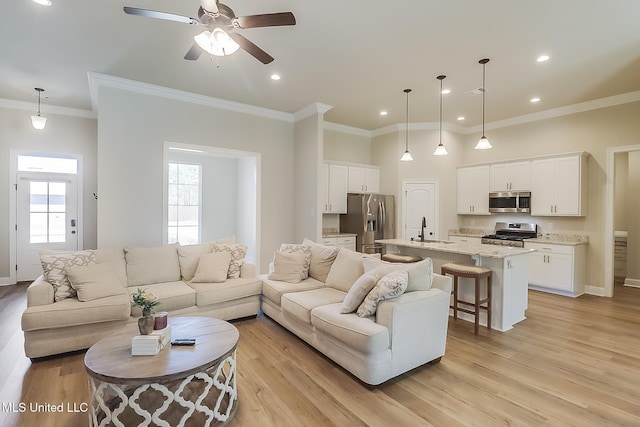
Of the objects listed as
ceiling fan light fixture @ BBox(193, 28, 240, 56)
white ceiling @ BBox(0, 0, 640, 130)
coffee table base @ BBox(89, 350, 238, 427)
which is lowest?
coffee table base @ BBox(89, 350, 238, 427)

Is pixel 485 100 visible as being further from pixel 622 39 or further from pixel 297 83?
pixel 297 83

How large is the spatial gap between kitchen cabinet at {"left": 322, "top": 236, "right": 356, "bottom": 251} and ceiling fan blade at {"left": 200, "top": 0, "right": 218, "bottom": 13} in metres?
4.27

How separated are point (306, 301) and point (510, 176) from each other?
4.99 metres

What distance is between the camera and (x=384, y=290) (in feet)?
8.32

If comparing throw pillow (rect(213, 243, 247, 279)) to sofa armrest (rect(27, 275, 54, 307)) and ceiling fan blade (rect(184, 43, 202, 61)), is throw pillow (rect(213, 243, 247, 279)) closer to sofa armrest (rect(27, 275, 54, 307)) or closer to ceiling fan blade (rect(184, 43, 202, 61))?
sofa armrest (rect(27, 275, 54, 307))

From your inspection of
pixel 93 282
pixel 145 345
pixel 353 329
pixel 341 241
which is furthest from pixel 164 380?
pixel 341 241

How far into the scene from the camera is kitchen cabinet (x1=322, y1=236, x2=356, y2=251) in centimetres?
597

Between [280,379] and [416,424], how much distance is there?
43.5 inches

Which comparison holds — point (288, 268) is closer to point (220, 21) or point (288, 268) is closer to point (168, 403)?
point (168, 403)

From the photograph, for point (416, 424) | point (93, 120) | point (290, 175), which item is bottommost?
point (416, 424)

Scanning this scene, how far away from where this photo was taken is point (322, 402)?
7.43ft

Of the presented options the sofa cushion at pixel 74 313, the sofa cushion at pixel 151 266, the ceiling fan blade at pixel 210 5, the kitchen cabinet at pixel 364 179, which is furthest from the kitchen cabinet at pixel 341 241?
the ceiling fan blade at pixel 210 5

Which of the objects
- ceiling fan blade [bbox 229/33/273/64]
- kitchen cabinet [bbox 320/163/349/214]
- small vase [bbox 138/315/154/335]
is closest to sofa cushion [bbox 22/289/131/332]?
small vase [bbox 138/315/154/335]

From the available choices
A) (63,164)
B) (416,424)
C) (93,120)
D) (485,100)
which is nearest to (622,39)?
(485,100)
